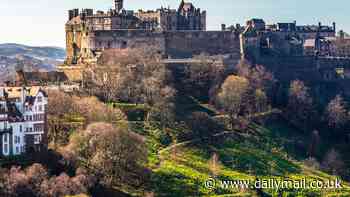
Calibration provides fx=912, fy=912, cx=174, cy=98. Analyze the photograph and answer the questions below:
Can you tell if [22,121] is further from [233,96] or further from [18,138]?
[233,96]

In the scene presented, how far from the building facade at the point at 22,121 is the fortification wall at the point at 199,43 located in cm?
4170

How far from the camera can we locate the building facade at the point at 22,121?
75688 millimetres

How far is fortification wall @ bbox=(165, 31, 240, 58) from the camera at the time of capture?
397 feet

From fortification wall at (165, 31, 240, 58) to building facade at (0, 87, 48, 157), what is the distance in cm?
4170

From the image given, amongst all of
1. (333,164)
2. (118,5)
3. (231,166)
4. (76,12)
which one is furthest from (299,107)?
(76,12)

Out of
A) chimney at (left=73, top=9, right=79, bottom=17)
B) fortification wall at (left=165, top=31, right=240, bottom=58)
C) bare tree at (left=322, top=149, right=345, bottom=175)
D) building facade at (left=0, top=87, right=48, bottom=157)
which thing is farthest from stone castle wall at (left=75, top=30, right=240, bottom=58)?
building facade at (left=0, top=87, right=48, bottom=157)

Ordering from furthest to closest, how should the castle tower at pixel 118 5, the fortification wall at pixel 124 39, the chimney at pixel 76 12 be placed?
1. the castle tower at pixel 118 5
2. the chimney at pixel 76 12
3. the fortification wall at pixel 124 39

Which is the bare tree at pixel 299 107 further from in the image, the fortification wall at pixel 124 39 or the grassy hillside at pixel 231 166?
the fortification wall at pixel 124 39

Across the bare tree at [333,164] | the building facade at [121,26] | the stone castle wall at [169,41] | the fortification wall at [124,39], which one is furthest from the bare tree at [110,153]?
the fortification wall at [124,39]

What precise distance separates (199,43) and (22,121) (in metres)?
49.3

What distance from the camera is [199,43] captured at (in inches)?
4855

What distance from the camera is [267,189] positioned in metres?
84.9

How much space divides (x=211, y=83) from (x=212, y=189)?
30.4 metres

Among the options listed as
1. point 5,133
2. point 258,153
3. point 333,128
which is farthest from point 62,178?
point 333,128
